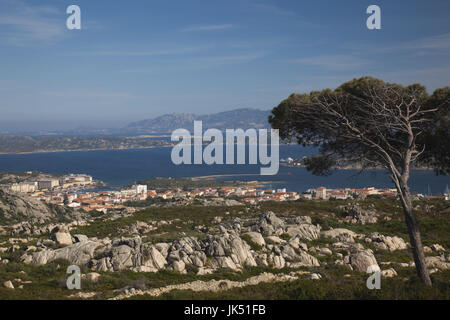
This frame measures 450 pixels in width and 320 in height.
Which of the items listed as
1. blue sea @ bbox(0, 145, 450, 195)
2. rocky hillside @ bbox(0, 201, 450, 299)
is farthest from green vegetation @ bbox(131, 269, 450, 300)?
blue sea @ bbox(0, 145, 450, 195)

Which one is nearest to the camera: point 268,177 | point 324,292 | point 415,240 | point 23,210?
point 324,292

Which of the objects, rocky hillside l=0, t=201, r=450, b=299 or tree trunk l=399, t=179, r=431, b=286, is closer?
tree trunk l=399, t=179, r=431, b=286

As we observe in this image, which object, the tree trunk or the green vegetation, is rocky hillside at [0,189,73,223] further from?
the tree trunk

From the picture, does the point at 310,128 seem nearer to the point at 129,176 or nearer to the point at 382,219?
the point at 382,219

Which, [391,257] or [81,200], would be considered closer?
[391,257]

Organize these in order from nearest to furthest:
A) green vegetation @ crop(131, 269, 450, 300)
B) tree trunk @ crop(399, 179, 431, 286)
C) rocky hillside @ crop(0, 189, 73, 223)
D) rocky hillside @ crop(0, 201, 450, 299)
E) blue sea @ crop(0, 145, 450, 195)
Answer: green vegetation @ crop(131, 269, 450, 300) < tree trunk @ crop(399, 179, 431, 286) < rocky hillside @ crop(0, 201, 450, 299) < rocky hillside @ crop(0, 189, 73, 223) < blue sea @ crop(0, 145, 450, 195)

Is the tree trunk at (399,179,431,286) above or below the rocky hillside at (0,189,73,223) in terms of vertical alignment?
above

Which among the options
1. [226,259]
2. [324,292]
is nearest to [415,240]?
[324,292]

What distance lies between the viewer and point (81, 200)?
208 ft

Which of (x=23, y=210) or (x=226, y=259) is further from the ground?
(x=226, y=259)

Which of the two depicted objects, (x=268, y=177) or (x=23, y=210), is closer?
(x=23, y=210)

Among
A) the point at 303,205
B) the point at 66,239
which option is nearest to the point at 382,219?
the point at 303,205

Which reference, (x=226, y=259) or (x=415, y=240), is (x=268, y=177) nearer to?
(x=226, y=259)
